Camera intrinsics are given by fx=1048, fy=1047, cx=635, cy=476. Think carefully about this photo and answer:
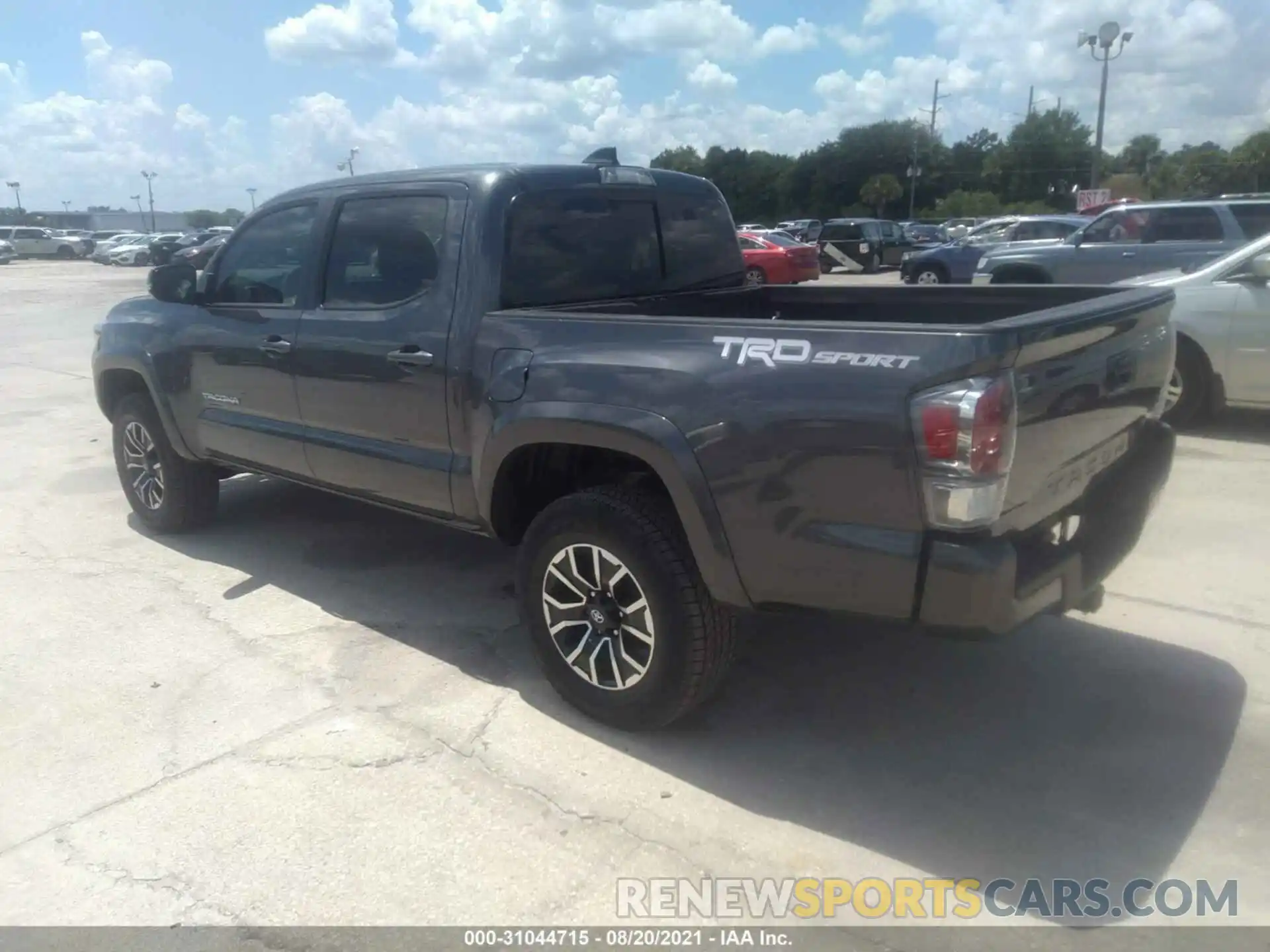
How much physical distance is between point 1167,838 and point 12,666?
4453mm

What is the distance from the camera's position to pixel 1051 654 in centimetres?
426

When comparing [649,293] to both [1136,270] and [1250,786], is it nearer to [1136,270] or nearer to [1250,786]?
[1250,786]

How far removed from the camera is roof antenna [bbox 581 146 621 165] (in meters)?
4.59

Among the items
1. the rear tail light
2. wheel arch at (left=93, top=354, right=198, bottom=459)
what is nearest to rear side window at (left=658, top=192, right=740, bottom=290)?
the rear tail light

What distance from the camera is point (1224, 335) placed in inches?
305

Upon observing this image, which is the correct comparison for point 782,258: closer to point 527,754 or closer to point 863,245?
point 863,245

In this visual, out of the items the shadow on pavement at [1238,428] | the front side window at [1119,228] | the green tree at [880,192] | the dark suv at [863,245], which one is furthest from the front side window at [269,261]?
the green tree at [880,192]

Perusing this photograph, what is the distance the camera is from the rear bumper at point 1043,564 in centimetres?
278

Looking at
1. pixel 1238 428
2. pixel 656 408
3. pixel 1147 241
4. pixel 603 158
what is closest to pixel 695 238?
pixel 603 158

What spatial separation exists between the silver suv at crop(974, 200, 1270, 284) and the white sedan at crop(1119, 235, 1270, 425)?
2.29m

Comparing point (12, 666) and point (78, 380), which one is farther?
point (78, 380)

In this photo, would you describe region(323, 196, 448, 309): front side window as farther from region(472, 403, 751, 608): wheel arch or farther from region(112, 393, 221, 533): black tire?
region(112, 393, 221, 533): black tire

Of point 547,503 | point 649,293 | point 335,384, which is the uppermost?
point 649,293

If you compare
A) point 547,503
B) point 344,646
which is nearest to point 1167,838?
point 547,503
